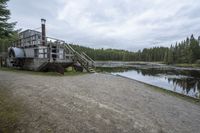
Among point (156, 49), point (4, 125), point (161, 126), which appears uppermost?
point (156, 49)

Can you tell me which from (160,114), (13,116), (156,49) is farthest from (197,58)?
(13,116)

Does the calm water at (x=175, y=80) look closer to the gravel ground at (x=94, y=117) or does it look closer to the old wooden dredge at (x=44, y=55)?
the gravel ground at (x=94, y=117)

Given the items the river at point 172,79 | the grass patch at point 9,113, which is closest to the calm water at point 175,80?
the river at point 172,79

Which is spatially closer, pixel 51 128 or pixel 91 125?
pixel 51 128

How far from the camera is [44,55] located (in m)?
13.9

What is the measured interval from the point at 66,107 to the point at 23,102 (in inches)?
55.1

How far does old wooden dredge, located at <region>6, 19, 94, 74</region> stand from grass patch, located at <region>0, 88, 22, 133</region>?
804cm

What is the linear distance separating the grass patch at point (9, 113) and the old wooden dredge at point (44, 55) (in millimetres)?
8038

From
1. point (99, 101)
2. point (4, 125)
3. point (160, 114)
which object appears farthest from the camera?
point (99, 101)

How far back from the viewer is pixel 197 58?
184ft

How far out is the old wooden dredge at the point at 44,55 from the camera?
540 inches

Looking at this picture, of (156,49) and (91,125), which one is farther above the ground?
(156,49)

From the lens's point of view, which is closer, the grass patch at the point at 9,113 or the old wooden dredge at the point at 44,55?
the grass patch at the point at 9,113

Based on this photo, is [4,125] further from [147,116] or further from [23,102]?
[147,116]
